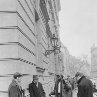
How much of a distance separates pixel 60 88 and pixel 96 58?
121 m

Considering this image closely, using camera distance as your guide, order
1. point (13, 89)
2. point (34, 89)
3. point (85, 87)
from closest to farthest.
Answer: point (13, 89), point (85, 87), point (34, 89)

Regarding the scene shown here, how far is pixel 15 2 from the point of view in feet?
22.9

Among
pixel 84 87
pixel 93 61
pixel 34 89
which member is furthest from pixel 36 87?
pixel 93 61

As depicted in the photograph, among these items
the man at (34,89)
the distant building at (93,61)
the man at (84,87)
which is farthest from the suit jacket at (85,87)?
the distant building at (93,61)

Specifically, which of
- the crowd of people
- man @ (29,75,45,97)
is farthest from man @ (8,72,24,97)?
man @ (29,75,45,97)

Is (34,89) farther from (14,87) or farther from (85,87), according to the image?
(14,87)

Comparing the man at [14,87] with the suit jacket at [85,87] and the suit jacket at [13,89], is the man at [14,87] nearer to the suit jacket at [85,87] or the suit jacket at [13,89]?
the suit jacket at [13,89]

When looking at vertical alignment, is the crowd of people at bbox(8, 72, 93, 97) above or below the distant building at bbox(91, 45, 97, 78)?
below

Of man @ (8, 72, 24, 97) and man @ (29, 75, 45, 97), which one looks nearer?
man @ (8, 72, 24, 97)

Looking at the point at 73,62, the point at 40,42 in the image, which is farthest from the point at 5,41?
the point at 73,62

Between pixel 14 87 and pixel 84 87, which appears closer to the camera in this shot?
pixel 14 87

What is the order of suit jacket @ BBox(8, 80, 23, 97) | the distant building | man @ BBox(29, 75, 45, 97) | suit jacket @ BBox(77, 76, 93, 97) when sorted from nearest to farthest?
1. suit jacket @ BBox(8, 80, 23, 97)
2. suit jacket @ BBox(77, 76, 93, 97)
3. man @ BBox(29, 75, 45, 97)
4. the distant building

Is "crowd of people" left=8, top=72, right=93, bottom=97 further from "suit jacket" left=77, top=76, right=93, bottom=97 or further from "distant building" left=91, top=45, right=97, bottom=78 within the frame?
"distant building" left=91, top=45, right=97, bottom=78

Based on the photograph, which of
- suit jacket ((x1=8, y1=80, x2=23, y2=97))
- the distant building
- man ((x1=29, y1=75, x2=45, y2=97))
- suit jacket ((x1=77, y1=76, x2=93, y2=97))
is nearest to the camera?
suit jacket ((x1=8, y1=80, x2=23, y2=97))
